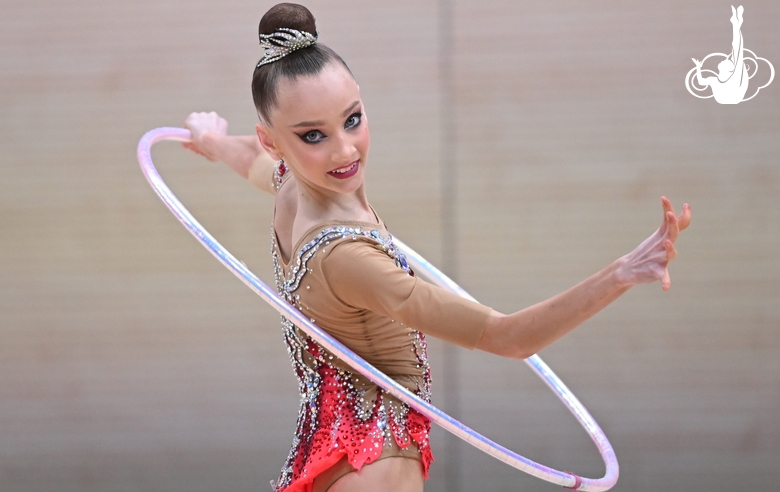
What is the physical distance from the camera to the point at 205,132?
2.23 meters

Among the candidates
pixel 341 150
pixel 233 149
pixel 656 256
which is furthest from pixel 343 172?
pixel 233 149

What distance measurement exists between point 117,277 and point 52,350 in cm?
38

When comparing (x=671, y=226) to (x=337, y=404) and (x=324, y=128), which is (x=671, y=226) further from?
(x=337, y=404)

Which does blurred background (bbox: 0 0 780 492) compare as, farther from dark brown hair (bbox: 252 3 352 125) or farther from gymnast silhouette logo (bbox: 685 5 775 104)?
dark brown hair (bbox: 252 3 352 125)

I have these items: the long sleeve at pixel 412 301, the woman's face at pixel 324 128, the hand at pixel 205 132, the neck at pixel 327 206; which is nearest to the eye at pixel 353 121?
the woman's face at pixel 324 128

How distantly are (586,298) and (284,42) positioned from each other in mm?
662

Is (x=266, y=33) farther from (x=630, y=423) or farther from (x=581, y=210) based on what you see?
(x=630, y=423)

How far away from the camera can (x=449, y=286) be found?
7.70 ft

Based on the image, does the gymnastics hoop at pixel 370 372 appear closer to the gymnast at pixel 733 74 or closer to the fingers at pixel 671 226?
the fingers at pixel 671 226

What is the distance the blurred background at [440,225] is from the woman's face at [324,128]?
157 centimetres

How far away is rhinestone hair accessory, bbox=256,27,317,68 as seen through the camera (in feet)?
5.03

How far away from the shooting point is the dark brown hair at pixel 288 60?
59.3 inches

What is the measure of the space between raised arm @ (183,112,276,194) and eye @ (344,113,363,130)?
50 cm

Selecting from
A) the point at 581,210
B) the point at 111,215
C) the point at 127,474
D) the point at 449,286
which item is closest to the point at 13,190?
the point at 111,215
